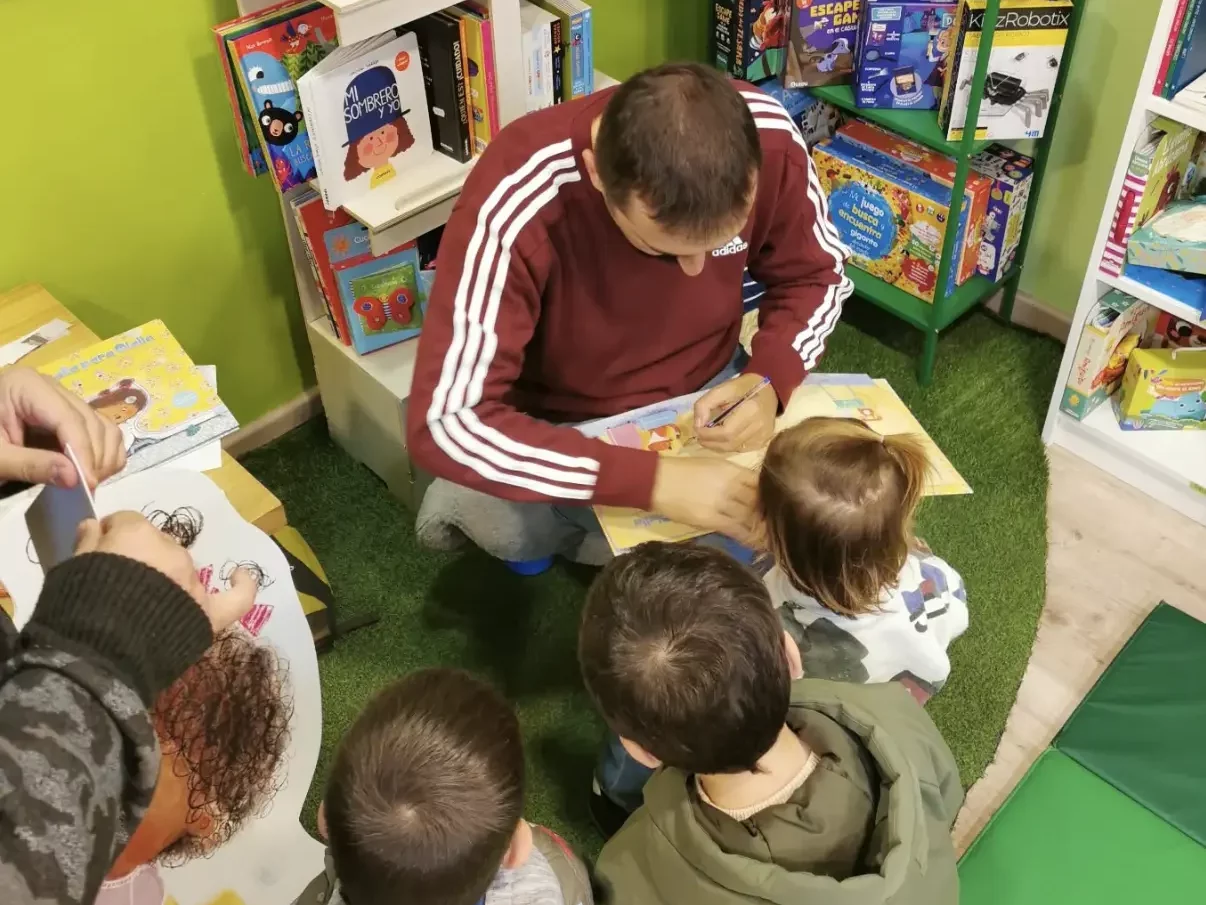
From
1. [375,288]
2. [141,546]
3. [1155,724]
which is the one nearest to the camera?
[141,546]

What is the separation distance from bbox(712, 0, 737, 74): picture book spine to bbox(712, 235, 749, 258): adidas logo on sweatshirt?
0.91 m

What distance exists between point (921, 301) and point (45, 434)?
5.90 feet

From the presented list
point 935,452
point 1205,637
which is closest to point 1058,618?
point 1205,637

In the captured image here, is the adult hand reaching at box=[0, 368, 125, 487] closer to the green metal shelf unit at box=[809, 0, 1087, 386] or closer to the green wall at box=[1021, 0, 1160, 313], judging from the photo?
the green metal shelf unit at box=[809, 0, 1087, 386]

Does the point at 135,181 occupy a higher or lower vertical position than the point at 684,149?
lower

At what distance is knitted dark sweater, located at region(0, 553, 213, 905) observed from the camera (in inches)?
27.7

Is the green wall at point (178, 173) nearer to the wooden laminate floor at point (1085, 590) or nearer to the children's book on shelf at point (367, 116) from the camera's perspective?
the children's book on shelf at point (367, 116)

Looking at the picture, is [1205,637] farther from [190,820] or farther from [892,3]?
[190,820]

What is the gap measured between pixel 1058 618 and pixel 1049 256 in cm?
85

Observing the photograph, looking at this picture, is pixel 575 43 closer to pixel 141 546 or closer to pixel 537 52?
pixel 537 52

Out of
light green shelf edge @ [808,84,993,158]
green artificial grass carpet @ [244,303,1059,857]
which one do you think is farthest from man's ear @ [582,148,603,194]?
light green shelf edge @ [808,84,993,158]

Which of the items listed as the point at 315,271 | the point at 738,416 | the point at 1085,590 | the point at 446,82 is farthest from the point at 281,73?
the point at 1085,590

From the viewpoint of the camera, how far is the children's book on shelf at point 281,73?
1660 mm

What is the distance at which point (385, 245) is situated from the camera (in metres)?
1.85
